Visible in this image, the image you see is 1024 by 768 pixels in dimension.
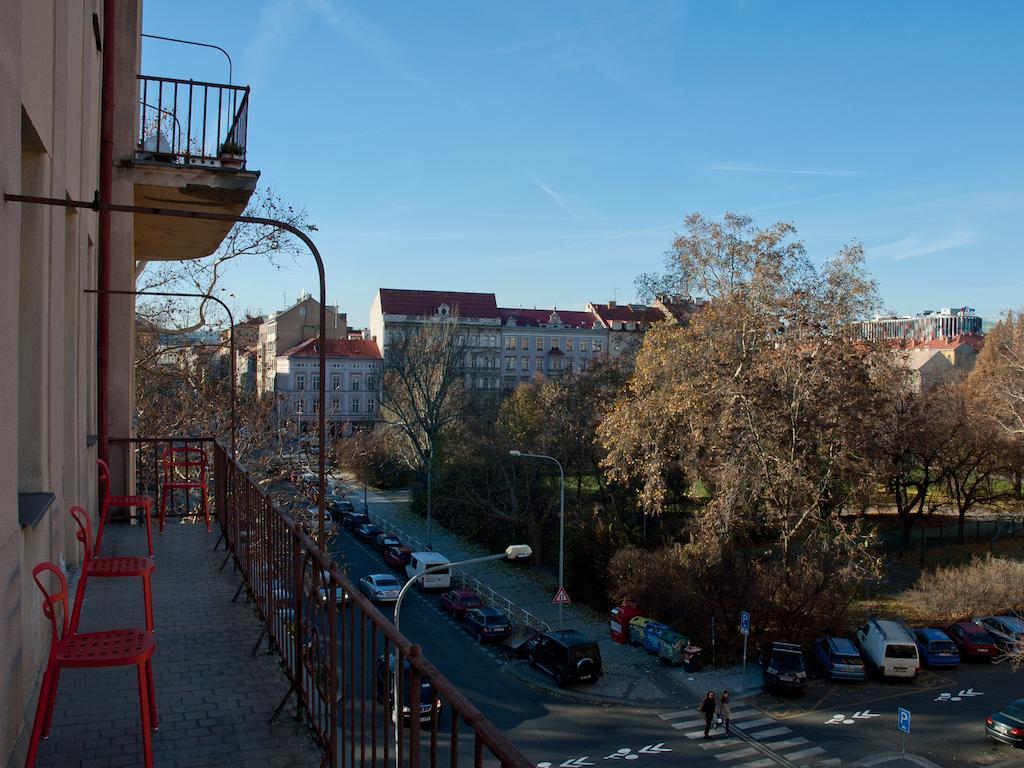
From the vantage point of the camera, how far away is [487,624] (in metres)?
23.6

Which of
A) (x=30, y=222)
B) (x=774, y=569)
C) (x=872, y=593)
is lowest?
(x=872, y=593)

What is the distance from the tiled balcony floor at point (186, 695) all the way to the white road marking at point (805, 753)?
1348 cm

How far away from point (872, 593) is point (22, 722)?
30.0m

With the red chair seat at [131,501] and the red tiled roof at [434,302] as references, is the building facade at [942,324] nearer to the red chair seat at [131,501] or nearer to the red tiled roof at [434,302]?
the red tiled roof at [434,302]

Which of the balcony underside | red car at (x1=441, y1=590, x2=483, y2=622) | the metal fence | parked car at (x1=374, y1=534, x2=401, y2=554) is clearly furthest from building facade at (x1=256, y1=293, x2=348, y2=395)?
the balcony underside

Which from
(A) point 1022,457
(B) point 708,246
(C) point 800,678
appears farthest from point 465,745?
(A) point 1022,457

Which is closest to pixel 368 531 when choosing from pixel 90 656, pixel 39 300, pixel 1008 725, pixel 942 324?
pixel 1008 725

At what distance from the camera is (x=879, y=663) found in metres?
20.8

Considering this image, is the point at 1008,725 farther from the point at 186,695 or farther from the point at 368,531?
the point at 368,531

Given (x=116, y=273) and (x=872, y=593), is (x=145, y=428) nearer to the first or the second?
(x=116, y=273)

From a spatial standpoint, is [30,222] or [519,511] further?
[519,511]

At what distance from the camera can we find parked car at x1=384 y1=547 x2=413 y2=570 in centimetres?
3198

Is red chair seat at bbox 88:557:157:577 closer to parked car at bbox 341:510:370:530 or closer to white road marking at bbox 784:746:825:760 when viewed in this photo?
white road marking at bbox 784:746:825:760

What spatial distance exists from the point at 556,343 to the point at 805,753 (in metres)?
53.5
